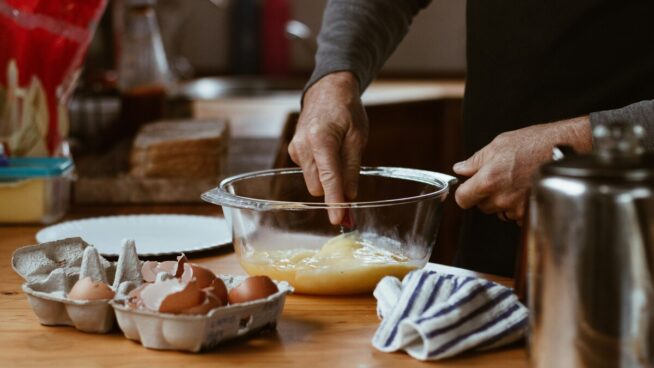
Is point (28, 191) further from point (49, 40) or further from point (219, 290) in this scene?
point (219, 290)

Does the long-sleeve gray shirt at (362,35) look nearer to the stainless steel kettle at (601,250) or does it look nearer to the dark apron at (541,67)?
the dark apron at (541,67)

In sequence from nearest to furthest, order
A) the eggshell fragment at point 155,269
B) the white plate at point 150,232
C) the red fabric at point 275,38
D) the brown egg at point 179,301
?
the brown egg at point 179,301 → the eggshell fragment at point 155,269 → the white plate at point 150,232 → the red fabric at point 275,38

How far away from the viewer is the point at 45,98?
187cm

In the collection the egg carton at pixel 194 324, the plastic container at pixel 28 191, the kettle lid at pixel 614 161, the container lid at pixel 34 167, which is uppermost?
the kettle lid at pixel 614 161

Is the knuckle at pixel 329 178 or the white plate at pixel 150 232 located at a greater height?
the knuckle at pixel 329 178

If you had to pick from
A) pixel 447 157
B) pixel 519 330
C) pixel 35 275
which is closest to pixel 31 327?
pixel 35 275

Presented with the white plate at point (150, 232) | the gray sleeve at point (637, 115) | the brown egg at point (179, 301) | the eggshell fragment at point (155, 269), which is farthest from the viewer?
the white plate at point (150, 232)

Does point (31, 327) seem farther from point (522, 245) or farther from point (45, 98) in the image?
point (45, 98)

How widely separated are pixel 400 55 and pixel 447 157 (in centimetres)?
105

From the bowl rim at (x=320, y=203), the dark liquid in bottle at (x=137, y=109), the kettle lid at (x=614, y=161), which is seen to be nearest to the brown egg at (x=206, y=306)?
the bowl rim at (x=320, y=203)

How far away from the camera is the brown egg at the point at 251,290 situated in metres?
1.00

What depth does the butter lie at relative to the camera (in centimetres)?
120

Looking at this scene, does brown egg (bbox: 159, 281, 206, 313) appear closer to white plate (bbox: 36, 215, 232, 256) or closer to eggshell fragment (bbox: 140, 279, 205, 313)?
eggshell fragment (bbox: 140, 279, 205, 313)

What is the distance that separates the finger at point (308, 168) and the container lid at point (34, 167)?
0.48 meters
